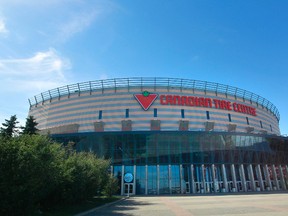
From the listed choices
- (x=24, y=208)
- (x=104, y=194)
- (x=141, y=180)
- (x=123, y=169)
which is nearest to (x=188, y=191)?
(x=141, y=180)

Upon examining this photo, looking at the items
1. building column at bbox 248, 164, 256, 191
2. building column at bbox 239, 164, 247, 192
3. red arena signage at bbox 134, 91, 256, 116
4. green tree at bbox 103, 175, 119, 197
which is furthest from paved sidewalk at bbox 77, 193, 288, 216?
red arena signage at bbox 134, 91, 256, 116

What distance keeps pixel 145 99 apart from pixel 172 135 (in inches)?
608

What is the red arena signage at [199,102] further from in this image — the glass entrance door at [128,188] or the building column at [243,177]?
the glass entrance door at [128,188]

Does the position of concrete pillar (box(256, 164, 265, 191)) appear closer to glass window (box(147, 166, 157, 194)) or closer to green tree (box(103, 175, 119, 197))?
glass window (box(147, 166, 157, 194))

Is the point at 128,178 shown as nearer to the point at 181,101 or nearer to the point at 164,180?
the point at 164,180

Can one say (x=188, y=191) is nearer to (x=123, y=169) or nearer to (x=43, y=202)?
(x=123, y=169)

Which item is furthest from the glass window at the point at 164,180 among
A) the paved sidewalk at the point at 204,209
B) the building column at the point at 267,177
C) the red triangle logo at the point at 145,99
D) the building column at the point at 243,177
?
the building column at the point at 267,177

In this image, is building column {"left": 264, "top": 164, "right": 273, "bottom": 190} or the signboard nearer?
the signboard

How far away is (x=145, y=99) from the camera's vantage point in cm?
5834

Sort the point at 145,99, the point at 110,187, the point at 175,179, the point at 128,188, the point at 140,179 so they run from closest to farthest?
1. the point at 110,187
2. the point at 128,188
3. the point at 140,179
4. the point at 175,179
5. the point at 145,99

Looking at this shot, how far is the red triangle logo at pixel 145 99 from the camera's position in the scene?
189ft

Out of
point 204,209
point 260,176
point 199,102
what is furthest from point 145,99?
point 204,209

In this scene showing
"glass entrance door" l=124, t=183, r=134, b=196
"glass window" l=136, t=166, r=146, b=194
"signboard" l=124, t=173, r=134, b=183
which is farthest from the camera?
"signboard" l=124, t=173, r=134, b=183

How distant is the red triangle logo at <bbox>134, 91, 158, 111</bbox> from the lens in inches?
2274
